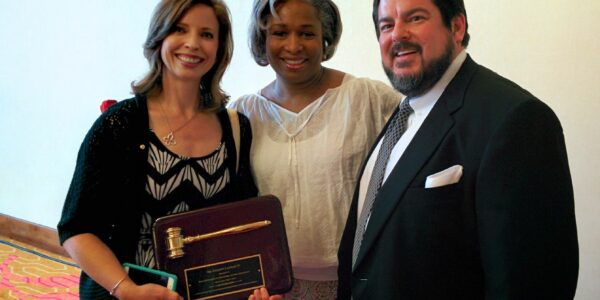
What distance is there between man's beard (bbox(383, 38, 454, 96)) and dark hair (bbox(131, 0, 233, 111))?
2.19 feet

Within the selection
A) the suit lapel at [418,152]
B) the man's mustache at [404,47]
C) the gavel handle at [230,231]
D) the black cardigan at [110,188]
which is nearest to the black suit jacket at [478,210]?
the suit lapel at [418,152]

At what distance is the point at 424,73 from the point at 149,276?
0.97 metres

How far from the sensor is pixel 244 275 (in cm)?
164

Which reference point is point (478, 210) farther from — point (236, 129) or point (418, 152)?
point (236, 129)

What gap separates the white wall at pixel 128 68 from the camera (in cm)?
221

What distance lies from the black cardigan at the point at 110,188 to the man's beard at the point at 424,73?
0.80 meters

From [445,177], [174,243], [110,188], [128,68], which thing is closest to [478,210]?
[445,177]

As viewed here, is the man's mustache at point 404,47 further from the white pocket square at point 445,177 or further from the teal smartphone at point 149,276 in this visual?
the teal smartphone at point 149,276

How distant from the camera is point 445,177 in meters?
1.26

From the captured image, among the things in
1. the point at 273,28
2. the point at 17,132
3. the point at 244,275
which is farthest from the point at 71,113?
the point at 244,275

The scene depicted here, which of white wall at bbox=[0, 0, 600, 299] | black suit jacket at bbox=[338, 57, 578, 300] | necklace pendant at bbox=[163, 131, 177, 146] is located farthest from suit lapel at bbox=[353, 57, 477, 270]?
white wall at bbox=[0, 0, 600, 299]

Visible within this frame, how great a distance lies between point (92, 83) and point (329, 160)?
3333 millimetres

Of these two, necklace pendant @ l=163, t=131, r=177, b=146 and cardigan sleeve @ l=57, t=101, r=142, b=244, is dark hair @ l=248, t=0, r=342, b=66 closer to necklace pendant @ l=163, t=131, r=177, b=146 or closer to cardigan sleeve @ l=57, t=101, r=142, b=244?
necklace pendant @ l=163, t=131, r=177, b=146

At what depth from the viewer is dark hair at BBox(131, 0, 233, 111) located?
5.87ft
